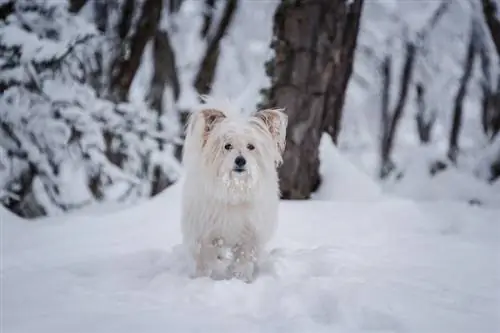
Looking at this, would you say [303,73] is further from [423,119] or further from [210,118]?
[423,119]

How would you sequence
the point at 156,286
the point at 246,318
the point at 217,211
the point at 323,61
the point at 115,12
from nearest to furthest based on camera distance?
the point at 246,318
the point at 156,286
the point at 217,211
the point at 323,61
the point at 115,12

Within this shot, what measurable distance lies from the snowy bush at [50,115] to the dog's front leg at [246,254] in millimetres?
3700

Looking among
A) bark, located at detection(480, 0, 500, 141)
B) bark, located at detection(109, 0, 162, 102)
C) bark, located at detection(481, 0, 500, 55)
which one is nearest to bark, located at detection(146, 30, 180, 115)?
bark, located at detection(109, 0, 162, 102)

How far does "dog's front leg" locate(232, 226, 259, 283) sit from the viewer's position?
3867 millimetres

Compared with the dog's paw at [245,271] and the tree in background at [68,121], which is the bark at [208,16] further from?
the dog's paw at [245,271]

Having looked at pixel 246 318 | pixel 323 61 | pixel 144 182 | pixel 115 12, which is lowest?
pixel 144 182

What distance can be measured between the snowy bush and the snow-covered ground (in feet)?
2.75

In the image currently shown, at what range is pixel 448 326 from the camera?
2531mm

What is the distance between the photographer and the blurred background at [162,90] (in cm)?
661

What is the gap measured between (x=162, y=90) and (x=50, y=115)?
5.90 metres

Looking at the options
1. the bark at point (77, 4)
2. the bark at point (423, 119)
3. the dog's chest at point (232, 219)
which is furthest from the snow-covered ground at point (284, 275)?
the bark at point (423, 119)

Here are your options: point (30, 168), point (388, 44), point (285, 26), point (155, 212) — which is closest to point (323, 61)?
point (285, 26)

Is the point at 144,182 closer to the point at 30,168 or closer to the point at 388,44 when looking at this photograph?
the point at 30,168

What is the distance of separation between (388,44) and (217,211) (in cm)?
1282
